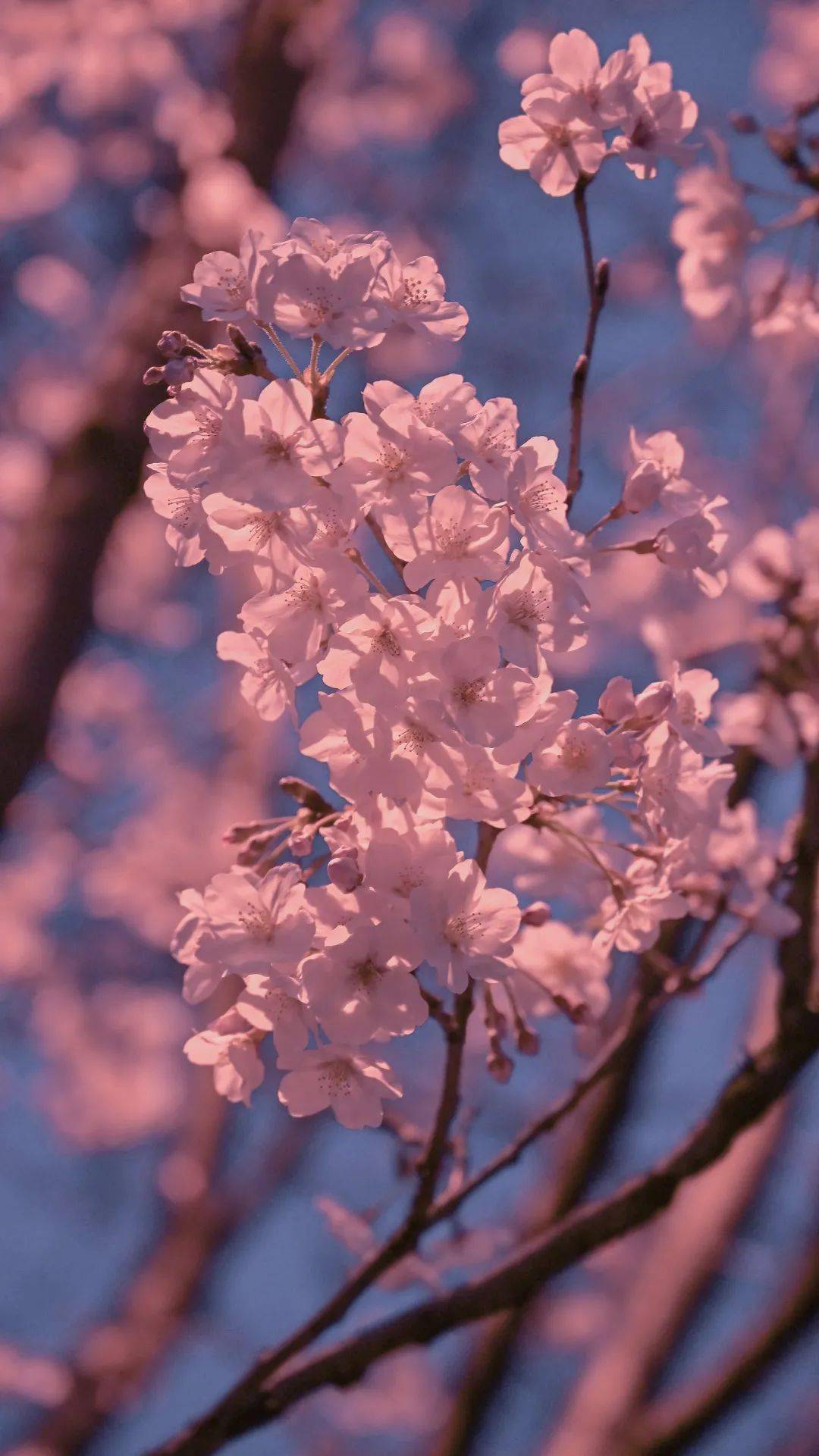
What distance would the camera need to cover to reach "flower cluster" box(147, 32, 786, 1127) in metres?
1.08

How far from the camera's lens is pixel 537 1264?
5.00 feet

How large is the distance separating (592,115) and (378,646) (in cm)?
77

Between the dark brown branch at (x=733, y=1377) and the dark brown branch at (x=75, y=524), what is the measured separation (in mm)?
A: 2032

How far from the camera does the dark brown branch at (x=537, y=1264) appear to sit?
1475 mm

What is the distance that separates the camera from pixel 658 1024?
3.84 meters

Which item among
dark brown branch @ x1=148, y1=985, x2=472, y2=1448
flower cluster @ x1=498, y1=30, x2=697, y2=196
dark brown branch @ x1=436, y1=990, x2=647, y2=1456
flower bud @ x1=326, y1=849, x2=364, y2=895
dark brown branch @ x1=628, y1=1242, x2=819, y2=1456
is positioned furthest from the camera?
dark brown branch @ x1=436, y1=990, x2=647, y2=1456

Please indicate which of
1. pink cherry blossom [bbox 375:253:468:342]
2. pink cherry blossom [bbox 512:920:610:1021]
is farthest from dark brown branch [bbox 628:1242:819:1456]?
pink cherry blossom [bbox 375:253:468:342]

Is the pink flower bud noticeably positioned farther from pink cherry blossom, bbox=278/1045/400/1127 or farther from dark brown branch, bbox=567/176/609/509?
pink cherry blossom, bbox=278/1045/400/1127

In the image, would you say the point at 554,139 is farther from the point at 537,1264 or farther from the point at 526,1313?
the point at 526,1313

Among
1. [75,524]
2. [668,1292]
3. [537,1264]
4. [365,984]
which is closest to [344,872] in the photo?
[365,984]

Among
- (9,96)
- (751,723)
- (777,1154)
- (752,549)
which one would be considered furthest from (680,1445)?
(9,96)

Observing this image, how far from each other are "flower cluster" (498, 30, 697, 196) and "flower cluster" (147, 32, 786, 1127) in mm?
339

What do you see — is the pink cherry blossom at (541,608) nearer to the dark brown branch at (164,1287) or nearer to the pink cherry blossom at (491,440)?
the pink cherry blossom at (491,440)

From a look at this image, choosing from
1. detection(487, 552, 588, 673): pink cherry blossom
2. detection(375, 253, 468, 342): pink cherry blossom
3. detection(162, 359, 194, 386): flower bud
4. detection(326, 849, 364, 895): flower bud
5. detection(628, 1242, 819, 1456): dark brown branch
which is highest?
detection(375, 253, 468, 342): pink cherry blossom
